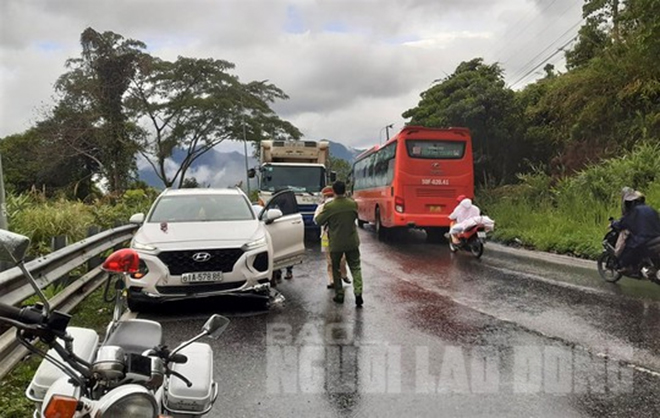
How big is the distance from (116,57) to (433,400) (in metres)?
34.5

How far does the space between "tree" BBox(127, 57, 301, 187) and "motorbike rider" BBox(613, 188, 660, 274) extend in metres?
30.9

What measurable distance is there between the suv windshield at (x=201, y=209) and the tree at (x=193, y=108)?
28561 mm

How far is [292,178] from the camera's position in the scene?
19719mm

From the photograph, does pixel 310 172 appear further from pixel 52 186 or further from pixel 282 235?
pixel 52 186

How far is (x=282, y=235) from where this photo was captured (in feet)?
30.2

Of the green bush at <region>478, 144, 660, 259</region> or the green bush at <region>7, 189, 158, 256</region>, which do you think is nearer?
the green bush at <region>7, 189, 158, 256</region>

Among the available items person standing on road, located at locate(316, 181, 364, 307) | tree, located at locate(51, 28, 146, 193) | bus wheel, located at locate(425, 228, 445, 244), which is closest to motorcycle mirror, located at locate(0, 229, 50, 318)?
person standing on road, located at locate(316, 181, 364, 307)

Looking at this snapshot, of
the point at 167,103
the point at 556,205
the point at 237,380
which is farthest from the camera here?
the point at 167,103

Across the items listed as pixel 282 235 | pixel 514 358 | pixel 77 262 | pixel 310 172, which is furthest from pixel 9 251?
pixel 310 172

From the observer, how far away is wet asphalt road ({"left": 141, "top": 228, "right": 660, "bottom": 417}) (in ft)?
14.8

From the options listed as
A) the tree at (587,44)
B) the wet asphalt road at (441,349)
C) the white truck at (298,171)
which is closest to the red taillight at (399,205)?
the white truck at (298,171)

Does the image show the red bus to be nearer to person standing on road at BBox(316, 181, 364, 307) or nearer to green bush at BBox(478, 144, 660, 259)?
green bush at BBox(478, 144, 660, 259)

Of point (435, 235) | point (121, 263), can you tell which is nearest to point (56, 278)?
point (121, 263)

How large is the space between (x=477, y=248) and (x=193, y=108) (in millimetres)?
27500
